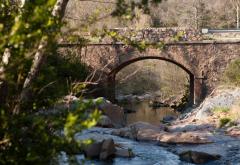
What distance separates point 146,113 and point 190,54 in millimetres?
4722

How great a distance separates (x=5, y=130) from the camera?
11.7ft

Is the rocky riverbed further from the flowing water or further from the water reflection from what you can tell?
the water reflection

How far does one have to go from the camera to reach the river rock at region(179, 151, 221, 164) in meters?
10.7

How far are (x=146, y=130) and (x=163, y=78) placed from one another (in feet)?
55.3

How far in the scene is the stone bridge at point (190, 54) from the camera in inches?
858

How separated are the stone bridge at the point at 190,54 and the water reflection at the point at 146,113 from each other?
6.05ft

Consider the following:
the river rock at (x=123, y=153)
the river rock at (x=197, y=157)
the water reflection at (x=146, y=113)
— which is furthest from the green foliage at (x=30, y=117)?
the water reflection at (x=146, y=113)

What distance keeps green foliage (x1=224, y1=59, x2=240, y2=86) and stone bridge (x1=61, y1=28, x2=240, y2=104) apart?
0.72m

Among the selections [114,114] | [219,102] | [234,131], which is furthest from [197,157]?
[219,102]

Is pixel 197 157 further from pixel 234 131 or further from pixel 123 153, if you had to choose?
pixel 234 131

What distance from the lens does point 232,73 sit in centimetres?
2111

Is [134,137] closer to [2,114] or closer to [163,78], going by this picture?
[2,114]

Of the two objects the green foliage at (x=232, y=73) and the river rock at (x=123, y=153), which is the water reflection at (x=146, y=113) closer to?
the green foliage at (x=232, y=73)

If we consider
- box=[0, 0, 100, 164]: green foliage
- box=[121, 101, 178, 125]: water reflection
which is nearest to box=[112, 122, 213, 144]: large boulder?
box=[121, 101, 178, 125]: water reflection
